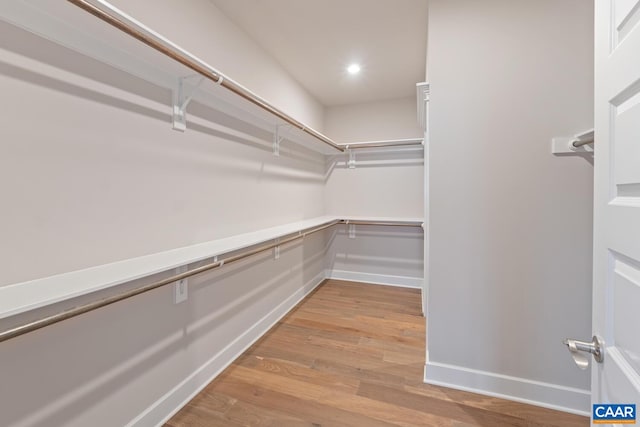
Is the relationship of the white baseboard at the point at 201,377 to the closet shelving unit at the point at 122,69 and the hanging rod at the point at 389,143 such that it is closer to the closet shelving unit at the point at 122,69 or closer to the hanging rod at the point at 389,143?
the closet shelving unit at the point at 122,69

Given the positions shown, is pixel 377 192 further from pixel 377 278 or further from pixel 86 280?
pixel 86 280

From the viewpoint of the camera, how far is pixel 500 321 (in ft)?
5.13

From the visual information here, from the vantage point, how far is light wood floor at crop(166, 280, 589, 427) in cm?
142

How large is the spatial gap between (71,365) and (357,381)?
4.72 feet

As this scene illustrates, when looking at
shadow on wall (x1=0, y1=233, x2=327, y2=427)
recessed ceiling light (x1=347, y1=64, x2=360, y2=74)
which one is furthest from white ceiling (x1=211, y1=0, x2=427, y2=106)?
shadow on wall (x1=0, y1=233, x2=327, y2=427)

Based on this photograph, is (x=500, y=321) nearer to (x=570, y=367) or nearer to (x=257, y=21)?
(x=570, y=367)

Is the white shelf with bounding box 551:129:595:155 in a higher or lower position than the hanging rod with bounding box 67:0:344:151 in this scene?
lower

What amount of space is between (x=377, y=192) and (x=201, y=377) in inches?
107

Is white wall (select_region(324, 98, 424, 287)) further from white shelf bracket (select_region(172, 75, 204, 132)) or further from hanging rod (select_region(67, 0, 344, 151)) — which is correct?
white shelf bracket (select_region(172, 75, 204, 132))

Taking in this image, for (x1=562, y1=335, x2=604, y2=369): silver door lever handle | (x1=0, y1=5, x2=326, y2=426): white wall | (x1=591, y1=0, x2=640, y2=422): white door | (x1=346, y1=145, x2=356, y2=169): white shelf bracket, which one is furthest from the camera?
(x1=346, y1=145, x2=356, y2=169): white shelf bracket

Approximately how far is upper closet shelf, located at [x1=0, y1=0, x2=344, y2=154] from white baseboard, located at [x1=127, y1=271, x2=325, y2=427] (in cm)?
142

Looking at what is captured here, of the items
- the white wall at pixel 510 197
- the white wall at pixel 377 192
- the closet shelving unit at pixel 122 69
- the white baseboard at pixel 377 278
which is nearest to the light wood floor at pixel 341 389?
the white wall at pixel 510 197

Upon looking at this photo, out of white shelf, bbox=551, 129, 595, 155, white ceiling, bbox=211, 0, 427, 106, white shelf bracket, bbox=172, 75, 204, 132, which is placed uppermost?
white ceiling, bbox=211, 0, 427, 106

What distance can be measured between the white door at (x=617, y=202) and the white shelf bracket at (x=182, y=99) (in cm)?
156
